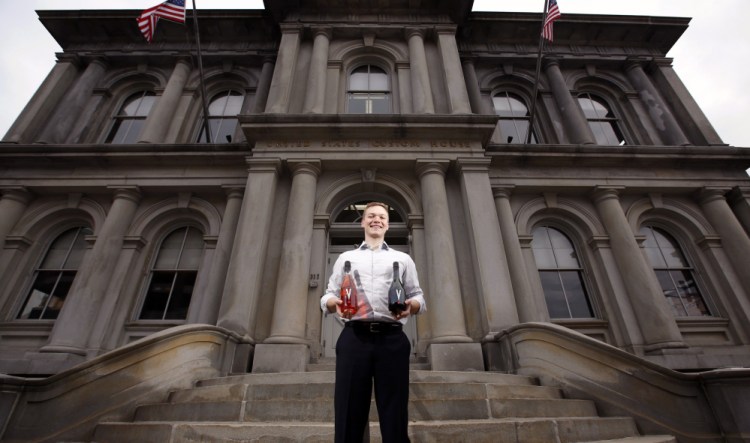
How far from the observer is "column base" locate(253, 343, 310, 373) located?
6023mm

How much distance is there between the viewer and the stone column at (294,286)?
6109 mm

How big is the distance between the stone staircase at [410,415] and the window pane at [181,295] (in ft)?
13.9

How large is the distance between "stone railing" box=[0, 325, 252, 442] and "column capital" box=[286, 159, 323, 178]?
4.01 m

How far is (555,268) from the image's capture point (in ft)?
29.3

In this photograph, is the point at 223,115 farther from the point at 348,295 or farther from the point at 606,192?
the point at 606,192

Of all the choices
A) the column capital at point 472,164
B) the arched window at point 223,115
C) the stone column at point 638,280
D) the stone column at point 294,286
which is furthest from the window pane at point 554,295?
the arched window at point 223,115

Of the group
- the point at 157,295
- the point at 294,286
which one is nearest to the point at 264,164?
the point at 294,286

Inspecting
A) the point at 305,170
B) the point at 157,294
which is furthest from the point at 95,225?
the point at 305,170

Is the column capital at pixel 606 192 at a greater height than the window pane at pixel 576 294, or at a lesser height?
greater

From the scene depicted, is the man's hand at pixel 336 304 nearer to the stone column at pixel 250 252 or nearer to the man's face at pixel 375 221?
the man's face at pixel 375 221

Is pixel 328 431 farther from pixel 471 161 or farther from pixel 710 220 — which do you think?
pixel 710 220

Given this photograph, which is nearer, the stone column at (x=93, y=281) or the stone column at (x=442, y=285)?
the stone column at (x=442, y=285)

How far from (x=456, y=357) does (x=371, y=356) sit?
14.9 feet

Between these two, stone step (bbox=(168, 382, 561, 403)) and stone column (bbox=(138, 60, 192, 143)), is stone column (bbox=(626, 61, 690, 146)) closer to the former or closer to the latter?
stone step (bbox=(168, 382, 561, 403))
